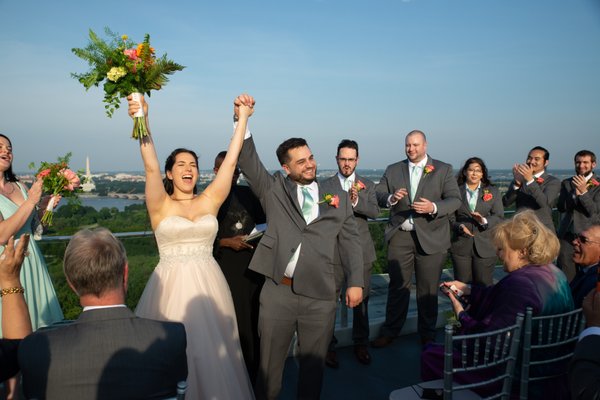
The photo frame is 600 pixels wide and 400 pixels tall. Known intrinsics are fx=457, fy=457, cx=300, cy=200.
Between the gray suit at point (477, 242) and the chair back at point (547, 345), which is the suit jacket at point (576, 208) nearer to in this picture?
the gray suit at point (477, 242)

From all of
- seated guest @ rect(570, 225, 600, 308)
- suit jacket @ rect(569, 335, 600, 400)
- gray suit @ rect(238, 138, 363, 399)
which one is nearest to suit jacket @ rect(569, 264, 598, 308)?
seated guest @ rect(570, 225, 600, 308)

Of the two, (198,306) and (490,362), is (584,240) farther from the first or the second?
(198,306)

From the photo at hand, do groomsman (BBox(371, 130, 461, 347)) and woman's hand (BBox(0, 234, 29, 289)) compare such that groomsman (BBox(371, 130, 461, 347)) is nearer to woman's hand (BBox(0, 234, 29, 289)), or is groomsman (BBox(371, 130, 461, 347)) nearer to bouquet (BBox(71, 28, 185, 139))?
bouquet (BBox(71, 28, 185, 139))

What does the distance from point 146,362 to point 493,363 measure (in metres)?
1.74

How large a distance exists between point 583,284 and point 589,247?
0.27m

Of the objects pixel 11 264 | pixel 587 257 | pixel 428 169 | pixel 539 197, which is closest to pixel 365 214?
pixel 428 169

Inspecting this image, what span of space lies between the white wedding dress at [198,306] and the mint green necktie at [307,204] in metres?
0.70

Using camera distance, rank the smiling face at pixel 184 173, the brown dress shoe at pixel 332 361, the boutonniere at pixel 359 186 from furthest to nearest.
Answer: the boutonniere at pixel 359 186, the brown dress shoe at pixel 332 361, the smiling face at pixel 184 173

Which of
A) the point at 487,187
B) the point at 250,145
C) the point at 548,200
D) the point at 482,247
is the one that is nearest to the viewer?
the point at 250,145

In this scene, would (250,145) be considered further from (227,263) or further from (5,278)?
(5,278)

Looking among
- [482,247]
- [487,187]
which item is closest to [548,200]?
[487,187]

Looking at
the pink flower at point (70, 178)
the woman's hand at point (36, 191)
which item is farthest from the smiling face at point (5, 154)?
the pink flower at point (70, 178)

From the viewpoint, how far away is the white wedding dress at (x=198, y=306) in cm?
310

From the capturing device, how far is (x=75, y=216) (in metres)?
4.21
